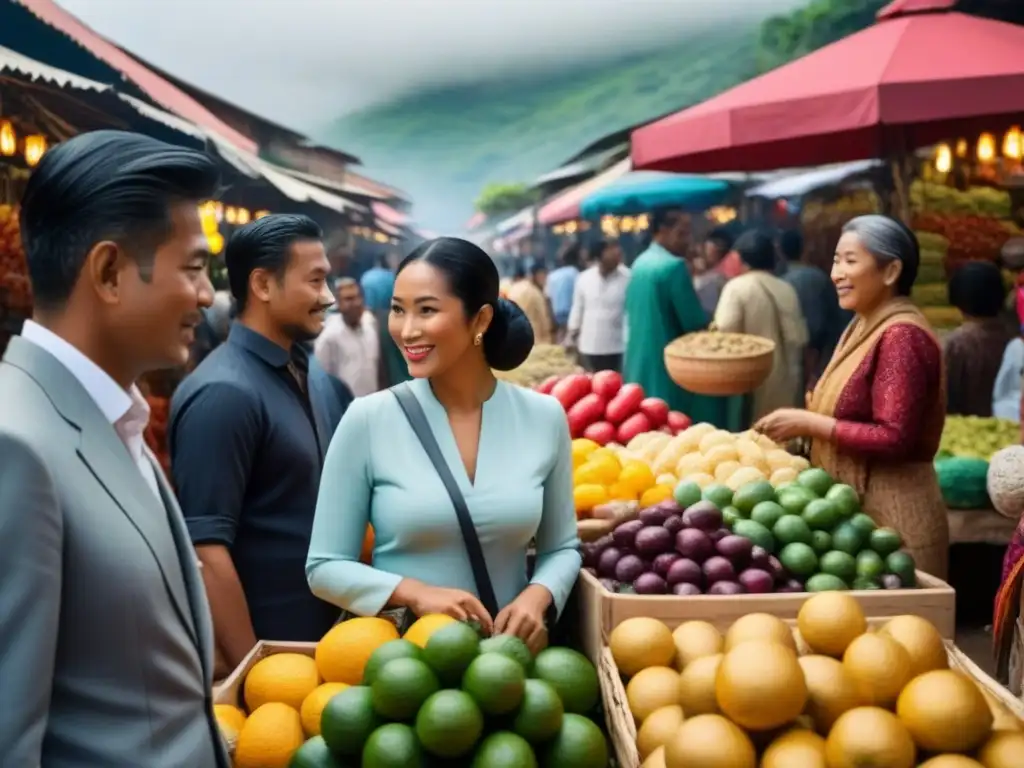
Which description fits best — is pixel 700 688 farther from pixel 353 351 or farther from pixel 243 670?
pixel 353 351

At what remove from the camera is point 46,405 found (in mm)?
975

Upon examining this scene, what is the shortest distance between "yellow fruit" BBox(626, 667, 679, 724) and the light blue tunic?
237mm

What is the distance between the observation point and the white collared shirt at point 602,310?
26.6ft

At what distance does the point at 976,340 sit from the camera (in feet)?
16.6

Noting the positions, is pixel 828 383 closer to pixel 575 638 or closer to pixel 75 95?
pixel 575 638

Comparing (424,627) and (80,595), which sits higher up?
(80,595)

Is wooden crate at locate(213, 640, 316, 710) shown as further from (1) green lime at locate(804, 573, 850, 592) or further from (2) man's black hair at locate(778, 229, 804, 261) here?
(2) man's black hair at locate(778, 229, 804, 261)

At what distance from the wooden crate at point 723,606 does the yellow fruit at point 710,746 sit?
1.48 ft

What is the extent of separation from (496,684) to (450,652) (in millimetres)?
89

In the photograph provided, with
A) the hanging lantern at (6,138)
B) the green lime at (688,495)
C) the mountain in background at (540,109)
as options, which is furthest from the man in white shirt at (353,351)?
the mountain in background at (540,109)

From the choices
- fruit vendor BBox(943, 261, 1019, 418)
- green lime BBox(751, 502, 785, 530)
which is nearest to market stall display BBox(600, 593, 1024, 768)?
green lime BBox(751, 502, 785, 530)

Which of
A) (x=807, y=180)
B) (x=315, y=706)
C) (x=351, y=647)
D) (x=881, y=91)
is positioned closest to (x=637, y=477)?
(x=351, y=647)

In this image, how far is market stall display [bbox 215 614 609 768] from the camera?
4.81 ft

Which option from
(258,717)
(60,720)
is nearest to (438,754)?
(258,717)
